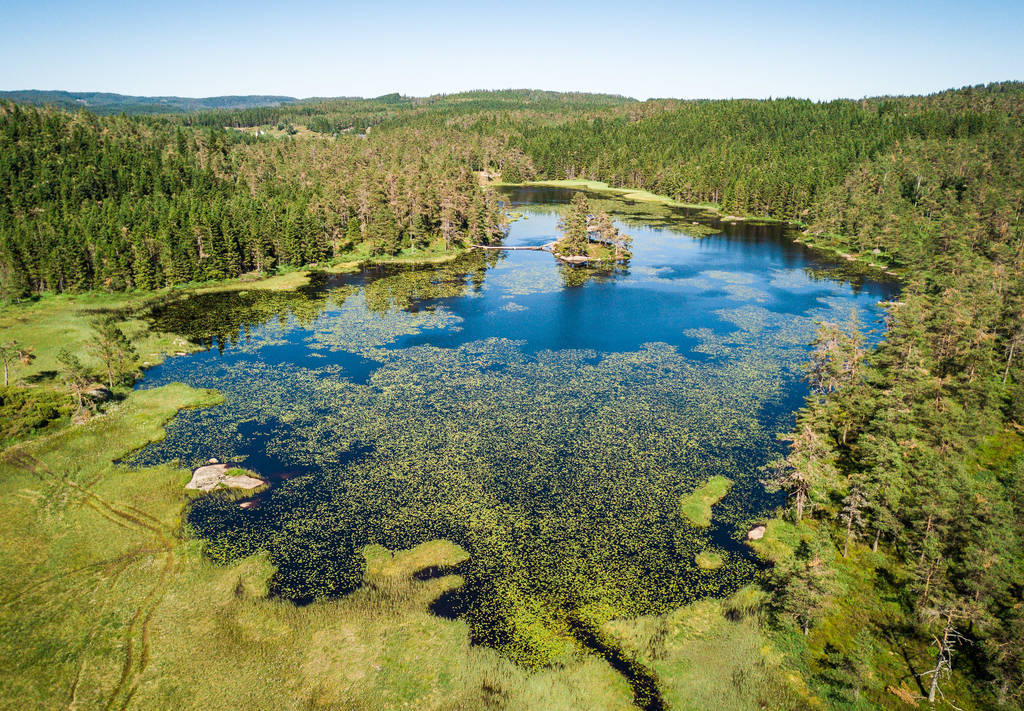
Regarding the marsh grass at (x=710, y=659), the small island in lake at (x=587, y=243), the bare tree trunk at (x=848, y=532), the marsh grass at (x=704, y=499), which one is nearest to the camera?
the marsh grass at (x=710, y=659)

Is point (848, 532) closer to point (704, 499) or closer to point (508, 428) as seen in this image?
point (704, 499)

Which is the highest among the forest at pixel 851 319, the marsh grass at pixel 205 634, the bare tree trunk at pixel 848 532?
the forest at pixel 851 319

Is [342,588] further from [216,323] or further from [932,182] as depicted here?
[932,182]

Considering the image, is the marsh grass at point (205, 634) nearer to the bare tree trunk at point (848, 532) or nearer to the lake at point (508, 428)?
the lake at point (508, 428)

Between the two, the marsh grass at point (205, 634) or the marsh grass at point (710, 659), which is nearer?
the marsh grass at point (710, 659)

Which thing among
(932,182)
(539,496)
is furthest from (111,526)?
(932,182)

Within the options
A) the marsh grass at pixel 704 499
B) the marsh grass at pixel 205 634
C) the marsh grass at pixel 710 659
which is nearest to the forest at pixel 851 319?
the marsh grass at pixel 710 659

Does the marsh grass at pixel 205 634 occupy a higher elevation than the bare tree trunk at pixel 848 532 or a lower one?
lower
